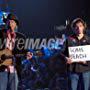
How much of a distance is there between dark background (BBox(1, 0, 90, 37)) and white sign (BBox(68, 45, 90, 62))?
3546 millimetres

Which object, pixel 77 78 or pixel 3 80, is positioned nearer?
pixel 3 80

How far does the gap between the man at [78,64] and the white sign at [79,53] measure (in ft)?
0.16

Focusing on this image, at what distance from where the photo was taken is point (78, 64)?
227 inches

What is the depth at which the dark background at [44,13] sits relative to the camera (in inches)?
380

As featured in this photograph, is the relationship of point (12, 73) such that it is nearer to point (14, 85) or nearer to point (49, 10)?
point (14, 85)

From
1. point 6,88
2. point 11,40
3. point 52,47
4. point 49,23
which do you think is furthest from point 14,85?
point 49,23

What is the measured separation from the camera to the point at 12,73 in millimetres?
5438

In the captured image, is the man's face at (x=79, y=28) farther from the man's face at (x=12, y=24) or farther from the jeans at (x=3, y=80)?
the jeans at (x=3, y=80)

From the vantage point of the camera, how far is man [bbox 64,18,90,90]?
18.7ft

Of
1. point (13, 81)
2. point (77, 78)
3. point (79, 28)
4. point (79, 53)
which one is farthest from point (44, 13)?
point (13, 81)

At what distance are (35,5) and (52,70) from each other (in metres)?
2.08

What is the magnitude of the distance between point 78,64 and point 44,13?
4.29m

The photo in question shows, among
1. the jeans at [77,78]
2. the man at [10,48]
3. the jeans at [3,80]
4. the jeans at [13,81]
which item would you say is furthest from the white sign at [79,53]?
the jeans at [3,80]

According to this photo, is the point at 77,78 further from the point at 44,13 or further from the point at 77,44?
the point at 44,13
